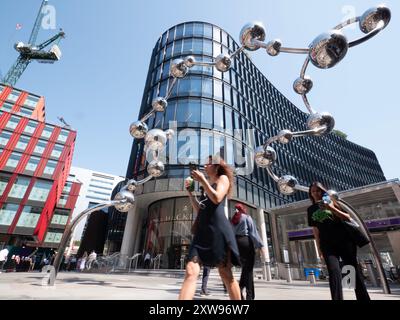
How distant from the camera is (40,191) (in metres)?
36.3

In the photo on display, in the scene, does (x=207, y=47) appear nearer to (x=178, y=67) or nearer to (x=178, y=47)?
(x=178, y=47)

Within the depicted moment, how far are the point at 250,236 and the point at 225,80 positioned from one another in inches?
953

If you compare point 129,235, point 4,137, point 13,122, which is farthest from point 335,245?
point 13,122

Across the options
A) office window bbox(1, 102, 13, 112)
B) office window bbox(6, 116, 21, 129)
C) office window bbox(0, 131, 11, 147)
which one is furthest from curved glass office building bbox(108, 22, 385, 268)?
office window bbox(1, 102, 13, 112)

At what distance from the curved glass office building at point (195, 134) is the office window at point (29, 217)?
71.0ft

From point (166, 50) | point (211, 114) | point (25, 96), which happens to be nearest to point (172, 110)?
point (211, 114)

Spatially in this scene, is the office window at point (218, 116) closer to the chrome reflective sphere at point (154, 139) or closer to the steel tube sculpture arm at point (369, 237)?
the chrome reflective sphere at point (154, 139)

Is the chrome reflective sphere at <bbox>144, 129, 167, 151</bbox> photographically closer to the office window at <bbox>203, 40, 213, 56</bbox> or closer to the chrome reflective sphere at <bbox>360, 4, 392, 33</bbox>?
the chrome reflective sphere at <bbox>360, 4, 392, 33</bbox>

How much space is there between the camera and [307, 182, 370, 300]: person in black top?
2764mm

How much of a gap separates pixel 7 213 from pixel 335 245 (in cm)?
4289

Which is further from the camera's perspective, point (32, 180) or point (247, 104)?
point (32, 180)

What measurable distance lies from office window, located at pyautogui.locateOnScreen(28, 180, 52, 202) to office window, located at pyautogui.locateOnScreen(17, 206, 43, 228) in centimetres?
158
